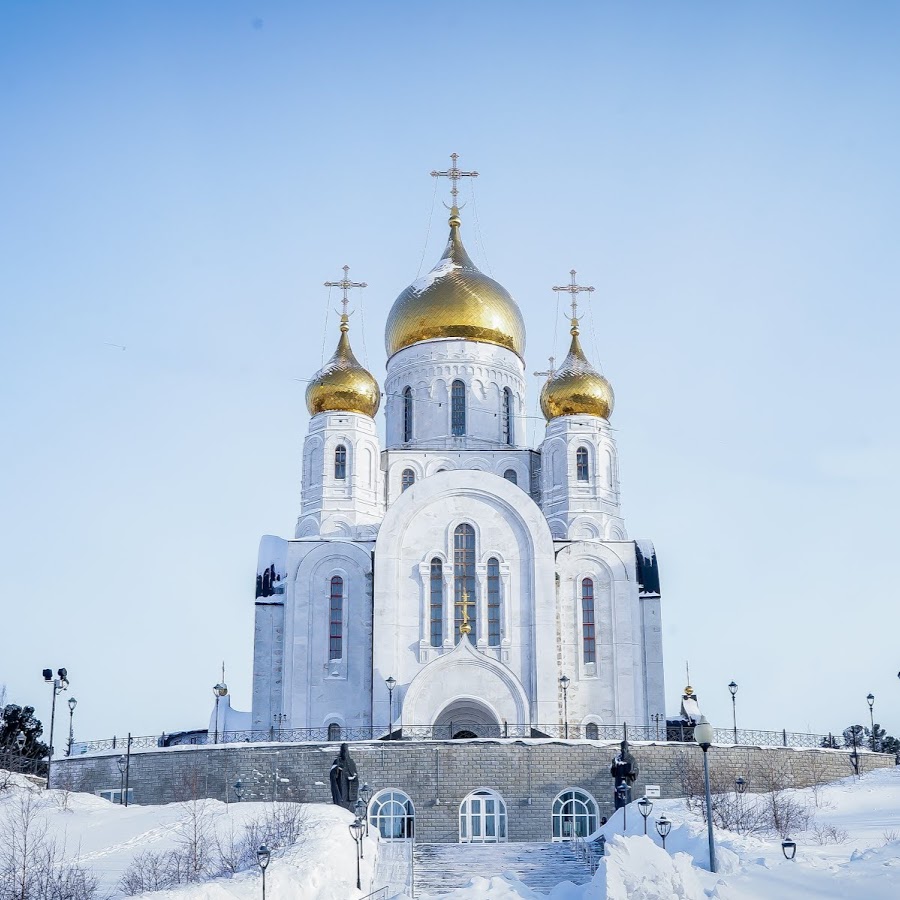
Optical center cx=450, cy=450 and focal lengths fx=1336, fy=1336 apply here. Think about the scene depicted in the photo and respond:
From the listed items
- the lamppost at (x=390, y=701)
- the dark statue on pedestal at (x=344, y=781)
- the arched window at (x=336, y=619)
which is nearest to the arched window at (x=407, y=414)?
the arched window at (x=336, y=619)

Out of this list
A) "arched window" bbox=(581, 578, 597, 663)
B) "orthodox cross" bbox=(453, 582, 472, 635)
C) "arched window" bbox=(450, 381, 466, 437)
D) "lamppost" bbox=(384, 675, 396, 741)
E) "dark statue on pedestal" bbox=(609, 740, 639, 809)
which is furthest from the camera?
"arched window" bbox=(450, 381, 466, 437)

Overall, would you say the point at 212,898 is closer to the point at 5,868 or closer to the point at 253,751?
A: the point at 5,868

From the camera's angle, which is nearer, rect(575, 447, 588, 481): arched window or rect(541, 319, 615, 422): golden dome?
rect(575, 447, 588, 481): arched window

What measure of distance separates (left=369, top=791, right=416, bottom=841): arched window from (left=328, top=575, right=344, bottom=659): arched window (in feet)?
23.2

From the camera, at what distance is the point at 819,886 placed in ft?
56.0

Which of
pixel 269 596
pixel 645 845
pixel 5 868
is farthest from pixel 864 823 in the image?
pixel 269 596

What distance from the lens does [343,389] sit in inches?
1513

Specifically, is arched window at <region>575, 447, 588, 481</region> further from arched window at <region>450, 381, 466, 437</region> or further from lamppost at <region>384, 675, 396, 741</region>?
lamppost at <region>384, 675, 396, 741</region>

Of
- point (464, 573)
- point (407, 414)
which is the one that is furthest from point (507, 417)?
point (464, 573)

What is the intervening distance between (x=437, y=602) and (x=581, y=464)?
608 centimetres

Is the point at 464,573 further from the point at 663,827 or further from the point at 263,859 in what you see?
the point at 263,859

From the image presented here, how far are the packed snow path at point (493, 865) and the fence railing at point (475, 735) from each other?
4.54 m

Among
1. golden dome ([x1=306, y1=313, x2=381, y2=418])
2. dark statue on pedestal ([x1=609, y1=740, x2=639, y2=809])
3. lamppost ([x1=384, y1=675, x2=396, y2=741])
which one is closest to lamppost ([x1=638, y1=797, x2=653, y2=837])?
dark statue on pedestal ([x1=609, y1=740, x2=639, y2=809])

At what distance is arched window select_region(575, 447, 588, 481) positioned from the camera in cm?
3769
